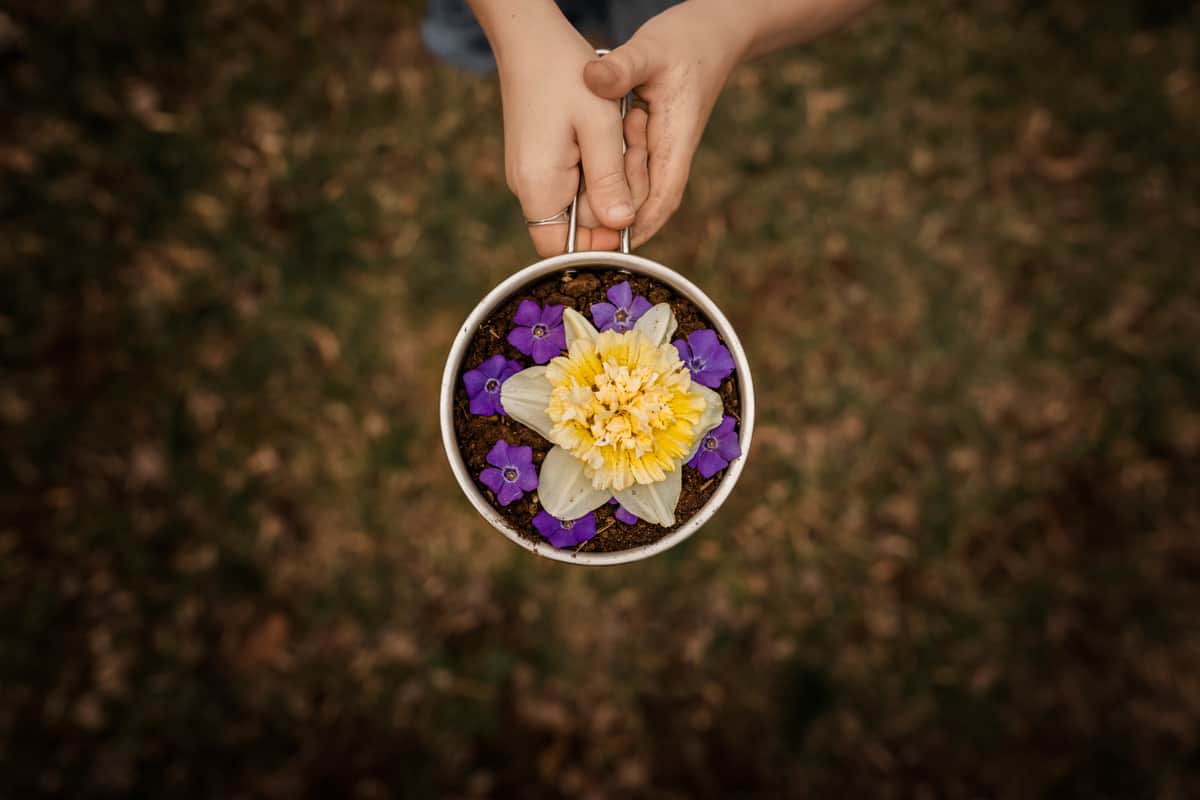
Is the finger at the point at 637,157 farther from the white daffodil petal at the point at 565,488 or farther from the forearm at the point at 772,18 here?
the white daffodil petal at the point at 565,488

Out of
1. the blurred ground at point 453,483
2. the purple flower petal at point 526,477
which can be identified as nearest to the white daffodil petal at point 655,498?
the purple flower petal at point 526,477

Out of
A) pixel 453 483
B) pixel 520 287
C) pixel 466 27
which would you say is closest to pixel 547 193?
pixel 520 287

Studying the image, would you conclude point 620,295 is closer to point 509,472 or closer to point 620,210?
point 620,210

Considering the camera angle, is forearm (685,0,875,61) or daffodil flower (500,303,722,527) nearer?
daffodil flower (500,303,722,527)

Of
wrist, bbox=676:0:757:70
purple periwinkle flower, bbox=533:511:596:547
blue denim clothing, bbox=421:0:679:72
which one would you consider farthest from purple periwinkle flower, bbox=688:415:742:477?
blue denim clothing, bbox=421:0:679:72

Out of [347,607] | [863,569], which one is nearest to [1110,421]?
[863,569]

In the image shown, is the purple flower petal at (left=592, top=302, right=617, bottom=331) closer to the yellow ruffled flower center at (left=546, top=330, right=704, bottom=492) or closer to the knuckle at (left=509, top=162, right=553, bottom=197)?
the yellow ruffled flower center at (left=546, top=330, right=704, bottom=492)
